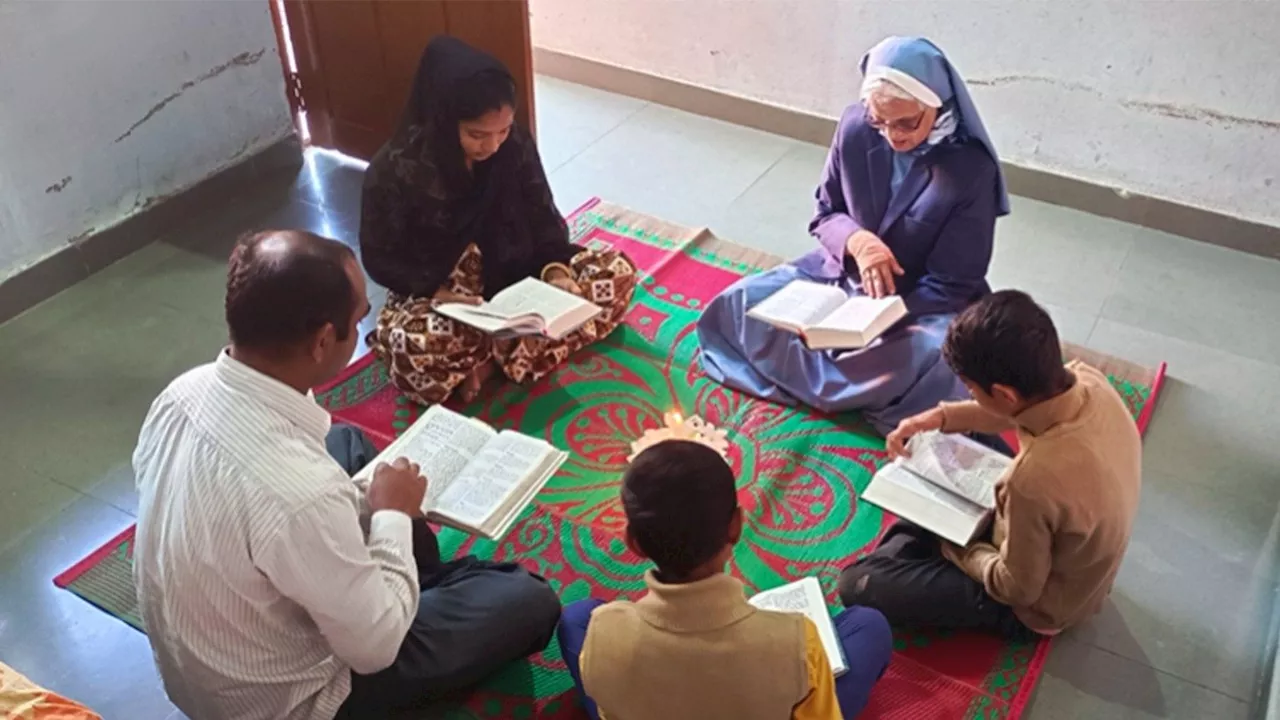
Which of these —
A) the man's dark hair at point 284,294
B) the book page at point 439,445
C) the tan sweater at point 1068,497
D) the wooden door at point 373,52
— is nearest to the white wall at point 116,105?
the wooden door at point 373,52

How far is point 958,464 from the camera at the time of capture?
2.30m

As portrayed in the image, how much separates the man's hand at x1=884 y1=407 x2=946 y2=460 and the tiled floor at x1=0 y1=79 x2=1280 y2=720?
0.52 metres

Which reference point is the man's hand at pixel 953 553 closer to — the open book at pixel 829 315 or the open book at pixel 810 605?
the open book at pixel 810 605

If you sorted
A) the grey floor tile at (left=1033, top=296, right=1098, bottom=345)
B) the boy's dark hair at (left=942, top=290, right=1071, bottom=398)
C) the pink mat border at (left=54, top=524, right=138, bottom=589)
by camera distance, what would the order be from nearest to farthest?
the boy's dark hair at (left=942, top=290, right=1071, bottom=398) → the pink mat border at (left=54, top=524, right=138, bottom=589) → the grey floor tile at (left=1033, top=296, right=1098, bottom=345)

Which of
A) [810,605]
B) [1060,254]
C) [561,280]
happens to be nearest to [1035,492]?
[810,605]

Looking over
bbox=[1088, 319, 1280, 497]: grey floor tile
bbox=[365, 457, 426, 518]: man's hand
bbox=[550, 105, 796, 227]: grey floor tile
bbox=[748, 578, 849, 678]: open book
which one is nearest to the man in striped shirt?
bbox=[365, 457, 426, 518]: man's hand

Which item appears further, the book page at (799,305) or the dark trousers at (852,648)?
the book page at (799,305)

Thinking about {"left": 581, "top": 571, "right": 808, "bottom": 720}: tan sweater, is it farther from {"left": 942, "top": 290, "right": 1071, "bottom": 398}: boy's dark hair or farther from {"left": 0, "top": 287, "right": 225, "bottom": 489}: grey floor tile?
{"left": 0, "top": 287, "right": 225, "bottom": 489}: grey floor tile

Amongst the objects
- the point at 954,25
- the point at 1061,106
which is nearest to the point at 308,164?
the point at 954,25

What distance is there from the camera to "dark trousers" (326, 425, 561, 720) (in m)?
1.99

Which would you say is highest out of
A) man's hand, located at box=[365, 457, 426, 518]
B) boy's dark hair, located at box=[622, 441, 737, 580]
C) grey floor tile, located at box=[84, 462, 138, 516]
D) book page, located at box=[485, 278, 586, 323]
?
boy's dark hair, located at box=[622, 441, 737, 580]

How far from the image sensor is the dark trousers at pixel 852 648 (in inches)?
80.7

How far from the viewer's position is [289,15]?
3.92 meters

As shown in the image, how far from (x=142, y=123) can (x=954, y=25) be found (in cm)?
272
